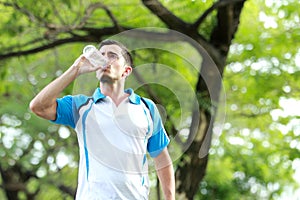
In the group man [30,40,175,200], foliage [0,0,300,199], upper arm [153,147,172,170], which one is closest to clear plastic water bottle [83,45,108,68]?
man [30,40,175,200]

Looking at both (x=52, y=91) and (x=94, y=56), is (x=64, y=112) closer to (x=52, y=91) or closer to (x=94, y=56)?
(x=52, y=91)

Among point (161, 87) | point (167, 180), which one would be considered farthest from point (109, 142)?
point (161, 87)

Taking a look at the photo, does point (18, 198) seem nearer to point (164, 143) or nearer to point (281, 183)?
point (281, 183)

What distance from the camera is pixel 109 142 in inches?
107

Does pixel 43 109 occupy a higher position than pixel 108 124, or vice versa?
pixel 43 109

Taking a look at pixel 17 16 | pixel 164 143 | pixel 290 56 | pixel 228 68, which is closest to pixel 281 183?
pixel 228 68

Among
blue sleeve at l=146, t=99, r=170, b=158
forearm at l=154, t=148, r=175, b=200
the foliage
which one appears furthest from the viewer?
the foliage

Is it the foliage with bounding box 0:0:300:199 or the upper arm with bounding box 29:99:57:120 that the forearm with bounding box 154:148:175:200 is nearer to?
the upper arm with bounding box 29:99:57:120

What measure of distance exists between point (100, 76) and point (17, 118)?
6518 mm

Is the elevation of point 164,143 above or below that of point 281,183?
above

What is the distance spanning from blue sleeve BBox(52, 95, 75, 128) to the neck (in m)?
0.14

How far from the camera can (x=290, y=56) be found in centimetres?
863

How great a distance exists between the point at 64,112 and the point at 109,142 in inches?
8.7

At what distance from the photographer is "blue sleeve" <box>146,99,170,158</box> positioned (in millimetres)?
2920
